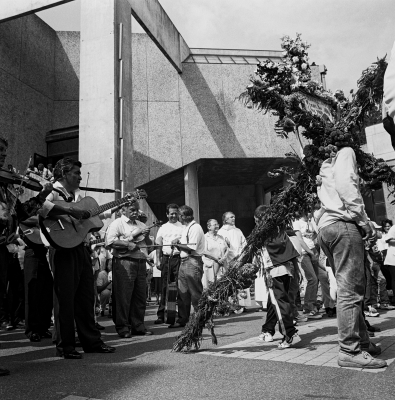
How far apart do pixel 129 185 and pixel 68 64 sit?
9257 millimetres

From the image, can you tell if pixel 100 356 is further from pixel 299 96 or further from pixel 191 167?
pixel 191 167

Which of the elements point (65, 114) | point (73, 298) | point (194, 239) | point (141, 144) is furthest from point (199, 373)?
point (65, 114)

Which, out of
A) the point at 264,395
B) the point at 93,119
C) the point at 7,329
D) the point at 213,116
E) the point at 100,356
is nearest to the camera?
the point at 264,395

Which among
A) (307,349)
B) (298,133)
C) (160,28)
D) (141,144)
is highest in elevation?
(160,28)

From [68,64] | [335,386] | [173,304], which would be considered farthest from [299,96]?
[68,64]

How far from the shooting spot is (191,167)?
59.5 feet

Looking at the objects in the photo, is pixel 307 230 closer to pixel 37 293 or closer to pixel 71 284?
pixel 37 293

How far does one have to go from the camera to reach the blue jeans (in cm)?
388

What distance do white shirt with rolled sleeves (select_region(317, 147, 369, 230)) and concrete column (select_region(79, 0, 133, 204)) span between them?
294 inches

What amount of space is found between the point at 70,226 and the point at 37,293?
2.15 meters

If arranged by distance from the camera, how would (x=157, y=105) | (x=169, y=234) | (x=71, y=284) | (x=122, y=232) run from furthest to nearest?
(x=157, y=105) → (x=169, y=234) → (x=122, y=232) → (x=71, y=284)

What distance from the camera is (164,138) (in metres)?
17.5

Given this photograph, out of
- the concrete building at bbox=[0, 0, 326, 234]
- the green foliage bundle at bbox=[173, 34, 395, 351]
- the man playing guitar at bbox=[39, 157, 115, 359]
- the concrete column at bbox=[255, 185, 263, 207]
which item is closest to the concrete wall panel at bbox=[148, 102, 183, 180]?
the concrete building at bbox=[0, 0, 326, 234]

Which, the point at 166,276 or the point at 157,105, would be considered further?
the point at 157,105
